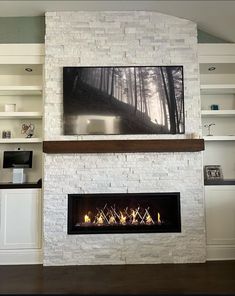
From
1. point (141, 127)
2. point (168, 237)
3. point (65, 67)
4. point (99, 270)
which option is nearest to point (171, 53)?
point (141, 127)

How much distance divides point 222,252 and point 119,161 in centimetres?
169

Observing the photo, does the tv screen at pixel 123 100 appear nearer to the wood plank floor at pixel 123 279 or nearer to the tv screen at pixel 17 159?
the tv screen at pixel 17 159

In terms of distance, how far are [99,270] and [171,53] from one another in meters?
2.74

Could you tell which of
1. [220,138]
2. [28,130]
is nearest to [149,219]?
[220,138]

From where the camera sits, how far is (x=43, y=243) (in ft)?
10.2

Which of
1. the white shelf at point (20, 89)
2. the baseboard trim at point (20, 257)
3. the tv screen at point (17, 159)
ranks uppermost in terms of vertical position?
the white shelf at point (20, 89)

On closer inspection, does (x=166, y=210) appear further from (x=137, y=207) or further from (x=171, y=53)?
(x=171, y=53)

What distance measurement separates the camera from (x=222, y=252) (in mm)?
3215

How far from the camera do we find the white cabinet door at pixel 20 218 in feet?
10.4

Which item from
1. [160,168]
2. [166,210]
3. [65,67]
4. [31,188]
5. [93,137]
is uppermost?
[65,67]

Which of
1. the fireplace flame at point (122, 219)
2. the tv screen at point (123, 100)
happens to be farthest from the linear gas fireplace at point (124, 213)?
the tv screen at point (123, 100)

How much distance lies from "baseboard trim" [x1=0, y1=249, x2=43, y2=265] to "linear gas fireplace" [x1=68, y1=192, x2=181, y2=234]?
1.73 feet

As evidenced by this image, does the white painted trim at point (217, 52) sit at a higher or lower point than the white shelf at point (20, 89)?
higher

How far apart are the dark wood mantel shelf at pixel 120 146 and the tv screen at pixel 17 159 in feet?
1.63
